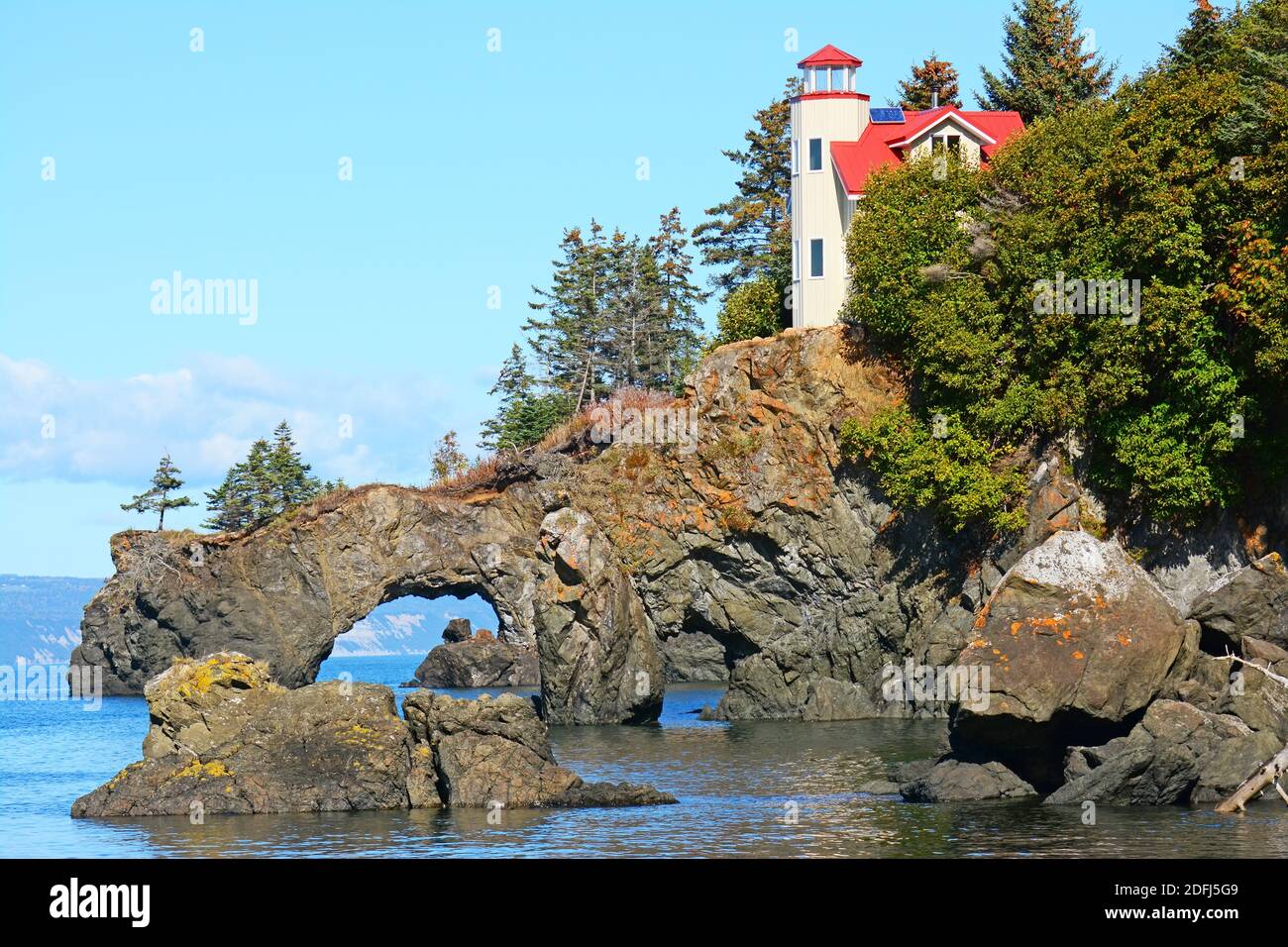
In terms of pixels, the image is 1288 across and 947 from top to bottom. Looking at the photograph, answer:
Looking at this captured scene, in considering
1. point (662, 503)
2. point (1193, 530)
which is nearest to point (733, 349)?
point (662, 503)

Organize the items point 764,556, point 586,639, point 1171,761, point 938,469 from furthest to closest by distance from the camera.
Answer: point 764,556 < point 586,639 < point 938,469 < point 1171,761

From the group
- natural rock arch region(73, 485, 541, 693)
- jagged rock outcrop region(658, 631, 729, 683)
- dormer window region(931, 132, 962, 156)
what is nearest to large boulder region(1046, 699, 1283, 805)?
dormer window region(931, 132, 962, 156)

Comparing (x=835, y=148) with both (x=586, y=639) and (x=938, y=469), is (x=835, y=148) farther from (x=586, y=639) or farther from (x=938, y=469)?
(x=586, y=639)

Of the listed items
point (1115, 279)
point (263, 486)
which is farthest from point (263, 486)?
point (1115, 279)

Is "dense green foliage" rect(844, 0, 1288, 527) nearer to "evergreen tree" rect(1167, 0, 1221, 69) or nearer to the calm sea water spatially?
"evergreen tree" rect(1167, 0, 1221, 69)

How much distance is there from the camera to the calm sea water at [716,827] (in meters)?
31.8

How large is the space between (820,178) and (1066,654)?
38.0 metres

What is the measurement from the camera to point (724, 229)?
102 m

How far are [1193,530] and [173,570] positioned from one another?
193 ft

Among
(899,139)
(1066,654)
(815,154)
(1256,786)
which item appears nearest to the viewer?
(1256,786)

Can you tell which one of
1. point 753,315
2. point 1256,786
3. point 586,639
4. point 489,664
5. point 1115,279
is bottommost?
point 489,664

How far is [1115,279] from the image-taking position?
5472 cm
